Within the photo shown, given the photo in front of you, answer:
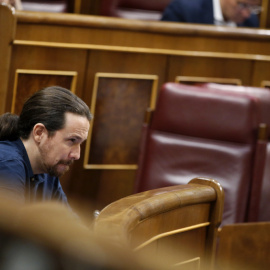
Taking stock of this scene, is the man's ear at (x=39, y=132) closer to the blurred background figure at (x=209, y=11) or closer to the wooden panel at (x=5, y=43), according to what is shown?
the wooden panel at (x=5, y=43)

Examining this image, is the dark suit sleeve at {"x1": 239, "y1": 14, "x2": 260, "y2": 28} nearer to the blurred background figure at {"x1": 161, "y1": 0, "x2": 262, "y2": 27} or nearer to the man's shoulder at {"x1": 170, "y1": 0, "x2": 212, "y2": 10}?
the blurred background figure at {"x1": 161, "y1": 0, "x2": 262, "y2": 27}

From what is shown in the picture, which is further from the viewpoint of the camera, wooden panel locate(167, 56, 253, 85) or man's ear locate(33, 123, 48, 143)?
wooden panel locate(167, 56, 253, 85)

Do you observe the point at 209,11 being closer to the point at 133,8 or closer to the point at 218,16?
the point at 218,16

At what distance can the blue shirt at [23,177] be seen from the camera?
64 centimetres

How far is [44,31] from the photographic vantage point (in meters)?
1.16

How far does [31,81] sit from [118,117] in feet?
0.75

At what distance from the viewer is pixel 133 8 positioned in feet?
6.26

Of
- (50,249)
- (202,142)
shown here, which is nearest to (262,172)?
(202,142)

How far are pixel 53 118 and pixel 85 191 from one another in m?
0.59

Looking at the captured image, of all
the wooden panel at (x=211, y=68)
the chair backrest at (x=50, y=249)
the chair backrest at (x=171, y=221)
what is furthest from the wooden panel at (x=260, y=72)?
the chair backrest at (x=50, y=249)

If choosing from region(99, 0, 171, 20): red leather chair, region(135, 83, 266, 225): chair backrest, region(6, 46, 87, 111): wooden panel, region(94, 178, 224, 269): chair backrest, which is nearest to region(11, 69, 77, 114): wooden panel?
region(6, 46, 87, 111): wooden panel

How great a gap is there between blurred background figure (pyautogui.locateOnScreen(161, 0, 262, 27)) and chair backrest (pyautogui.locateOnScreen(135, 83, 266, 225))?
0.43m

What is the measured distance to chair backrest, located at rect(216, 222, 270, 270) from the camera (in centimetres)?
86

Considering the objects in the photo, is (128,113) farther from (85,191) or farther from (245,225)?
(245,225)
